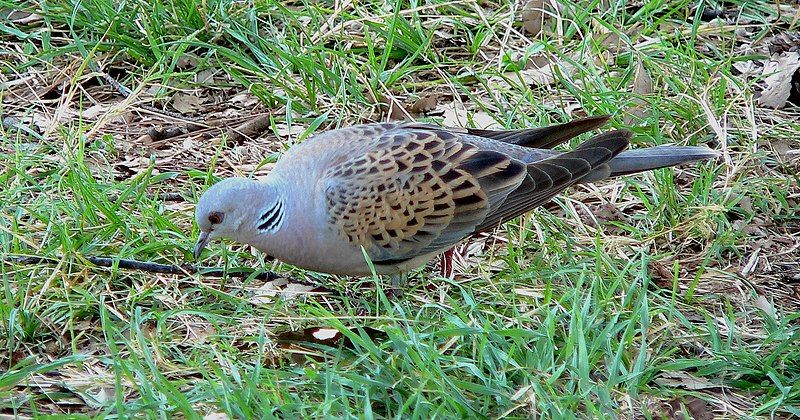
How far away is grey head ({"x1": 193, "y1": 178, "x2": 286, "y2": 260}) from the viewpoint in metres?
4.27

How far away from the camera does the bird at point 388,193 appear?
4.32 m

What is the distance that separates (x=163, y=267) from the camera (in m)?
4.50

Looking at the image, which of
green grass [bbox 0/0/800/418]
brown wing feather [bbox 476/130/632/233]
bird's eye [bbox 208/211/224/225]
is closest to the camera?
green grass [bbox 0/0/800/418]

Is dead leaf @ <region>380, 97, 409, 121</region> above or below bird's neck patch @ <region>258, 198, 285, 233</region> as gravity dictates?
below

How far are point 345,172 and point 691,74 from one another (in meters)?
2.16

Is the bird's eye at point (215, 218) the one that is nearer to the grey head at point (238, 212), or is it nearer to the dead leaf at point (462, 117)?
the grey head at point (238, 212)

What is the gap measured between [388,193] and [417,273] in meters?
0.58

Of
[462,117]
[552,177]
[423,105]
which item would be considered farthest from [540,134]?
[423,105]

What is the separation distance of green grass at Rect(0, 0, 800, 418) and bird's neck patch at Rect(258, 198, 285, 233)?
0.96 feet

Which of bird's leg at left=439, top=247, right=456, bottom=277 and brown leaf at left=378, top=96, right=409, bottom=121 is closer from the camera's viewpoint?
bird's leg at left=439, top=247, right=456, bottom=277

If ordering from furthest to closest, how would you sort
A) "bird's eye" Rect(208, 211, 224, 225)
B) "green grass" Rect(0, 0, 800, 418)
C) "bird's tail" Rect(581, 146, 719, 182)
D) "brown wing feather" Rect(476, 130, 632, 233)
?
"bird's tail" Rect(581, 146, 719, 182)
"brown wing feather" Rect(476, 130, 632, 233)
"bird's eye" Rect(208, 211, 224, 225)
"green grass" Rect(0, 0, 800, 418)

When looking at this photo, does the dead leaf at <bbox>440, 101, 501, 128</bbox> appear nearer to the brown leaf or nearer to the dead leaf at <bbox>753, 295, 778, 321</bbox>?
the brown leaf

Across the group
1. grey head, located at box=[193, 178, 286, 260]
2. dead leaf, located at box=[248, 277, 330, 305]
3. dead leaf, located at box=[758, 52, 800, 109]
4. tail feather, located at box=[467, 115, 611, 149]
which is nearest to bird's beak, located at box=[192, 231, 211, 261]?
grey head, located at box=[193, 178, 286, 260]

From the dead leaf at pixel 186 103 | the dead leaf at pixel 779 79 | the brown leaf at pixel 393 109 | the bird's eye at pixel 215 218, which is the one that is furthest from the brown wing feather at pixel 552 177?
the dead leaf at pixel 186 103
